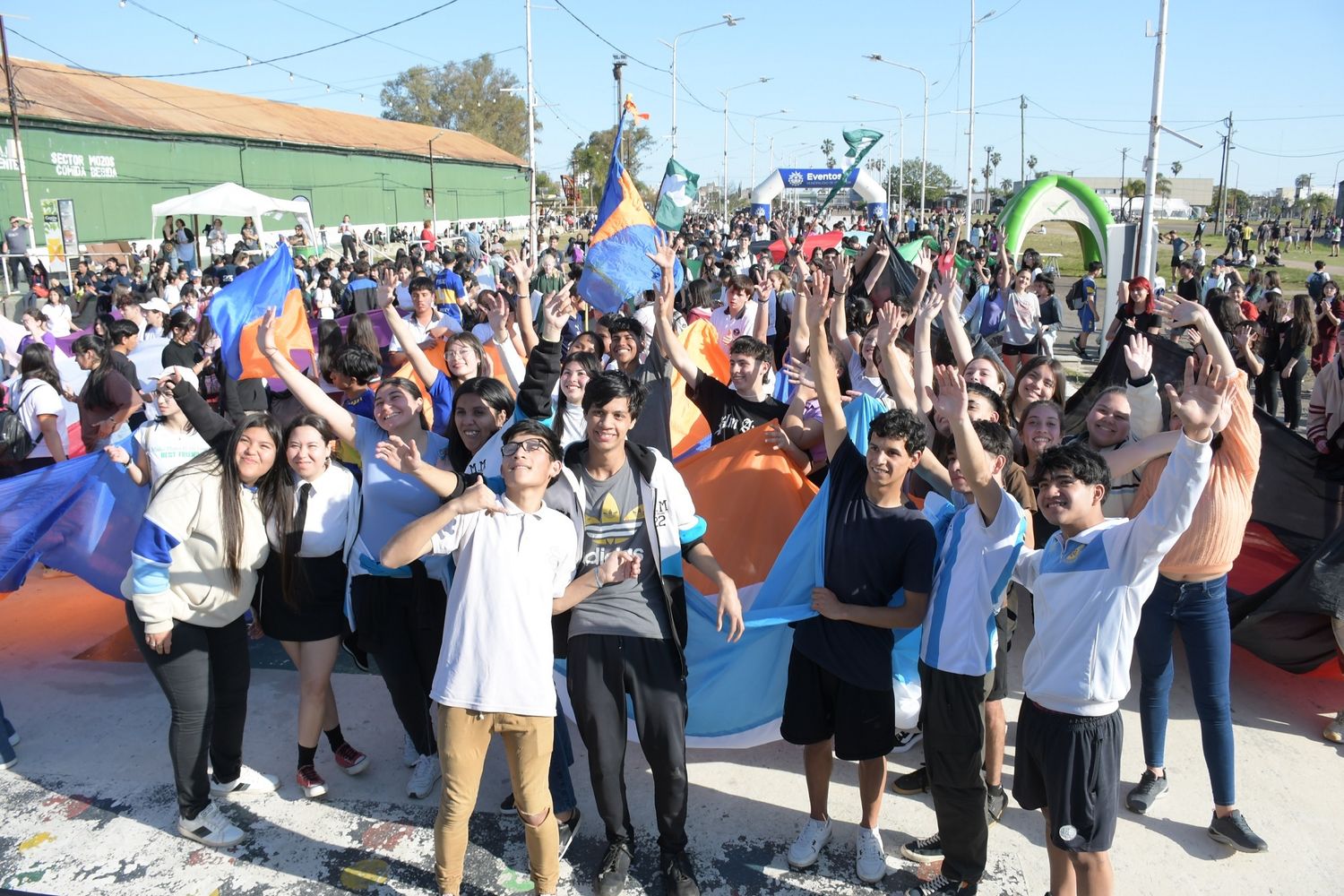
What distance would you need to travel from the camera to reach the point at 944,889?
3.44 metres

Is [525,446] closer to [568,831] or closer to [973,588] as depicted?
[973,588]

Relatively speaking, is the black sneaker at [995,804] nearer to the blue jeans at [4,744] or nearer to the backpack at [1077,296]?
the blue jeans at [4,744]

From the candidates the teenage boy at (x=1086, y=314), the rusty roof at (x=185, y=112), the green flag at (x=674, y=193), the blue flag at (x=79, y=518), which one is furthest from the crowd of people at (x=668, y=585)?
the rusty roof at (x=185, y=112)

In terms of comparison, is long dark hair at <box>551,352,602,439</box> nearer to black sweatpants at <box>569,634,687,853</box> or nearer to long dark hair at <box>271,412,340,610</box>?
long dark hair at <box>271,412,340,610</box>

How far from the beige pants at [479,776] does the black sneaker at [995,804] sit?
69.8 inches

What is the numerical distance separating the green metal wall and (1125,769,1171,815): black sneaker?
34575 millimetres

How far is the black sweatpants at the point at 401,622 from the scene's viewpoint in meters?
4.04

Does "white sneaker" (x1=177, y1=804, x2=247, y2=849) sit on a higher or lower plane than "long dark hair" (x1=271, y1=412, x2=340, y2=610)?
lower

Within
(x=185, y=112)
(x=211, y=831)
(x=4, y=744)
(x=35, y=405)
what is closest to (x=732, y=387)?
(x=211, y=831)

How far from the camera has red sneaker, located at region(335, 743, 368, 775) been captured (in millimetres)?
4293

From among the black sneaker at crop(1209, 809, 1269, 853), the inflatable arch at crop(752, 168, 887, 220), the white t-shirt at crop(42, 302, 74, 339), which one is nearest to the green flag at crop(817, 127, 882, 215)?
the inflatable arch at crop(752, 168, 887, 220)

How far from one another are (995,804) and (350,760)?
2.80 meters

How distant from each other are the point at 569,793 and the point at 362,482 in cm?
155

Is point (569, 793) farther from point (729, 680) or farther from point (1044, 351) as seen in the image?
point (1044, 351)
